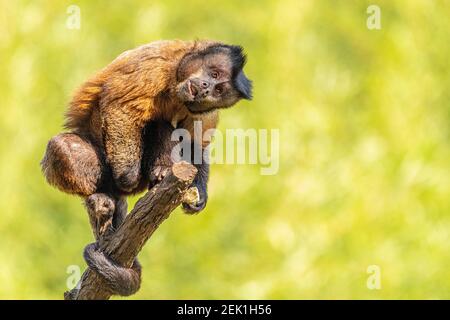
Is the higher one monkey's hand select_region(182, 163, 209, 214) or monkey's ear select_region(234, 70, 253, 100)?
monkey's ear select_region(234, 70, 253, 100)

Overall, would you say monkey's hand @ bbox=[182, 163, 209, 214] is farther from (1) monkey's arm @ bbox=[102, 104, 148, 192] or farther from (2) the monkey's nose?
(2) the monkey's nose

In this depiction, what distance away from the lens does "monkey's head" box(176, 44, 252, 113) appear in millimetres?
9344

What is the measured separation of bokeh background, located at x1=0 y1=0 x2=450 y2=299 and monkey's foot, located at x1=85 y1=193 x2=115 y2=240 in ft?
23.1

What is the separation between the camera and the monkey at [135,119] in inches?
362

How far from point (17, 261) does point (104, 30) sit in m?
4.09

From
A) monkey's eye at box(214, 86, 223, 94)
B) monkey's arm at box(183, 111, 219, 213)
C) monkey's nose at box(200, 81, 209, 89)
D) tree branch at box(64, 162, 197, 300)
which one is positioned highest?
monkey's eye at box(214, 86, 223, 94)

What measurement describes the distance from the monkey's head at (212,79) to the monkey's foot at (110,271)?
1.64m

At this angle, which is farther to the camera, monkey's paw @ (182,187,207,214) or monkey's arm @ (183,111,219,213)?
monkey's arm @ (183,111,219,213)

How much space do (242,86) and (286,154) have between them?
7745 mm

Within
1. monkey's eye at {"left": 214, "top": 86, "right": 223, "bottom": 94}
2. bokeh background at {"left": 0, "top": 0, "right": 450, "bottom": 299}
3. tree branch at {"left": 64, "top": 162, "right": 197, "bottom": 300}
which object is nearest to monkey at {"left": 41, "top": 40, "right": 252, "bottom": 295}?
monkey's eye at {"left": 214, "top": 86, "right": 223, "bottom": 94}

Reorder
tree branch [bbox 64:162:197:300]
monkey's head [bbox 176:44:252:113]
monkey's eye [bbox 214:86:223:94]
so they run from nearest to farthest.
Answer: tree branch [bbox 64:162:197:300]
monkey's head [bbox 176:44:252:113]
monkey's eye [bbox 214:86:223:94]

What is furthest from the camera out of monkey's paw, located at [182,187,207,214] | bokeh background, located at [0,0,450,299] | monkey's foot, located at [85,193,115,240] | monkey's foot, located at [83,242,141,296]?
bokeh background, located at [0,0,450,299]

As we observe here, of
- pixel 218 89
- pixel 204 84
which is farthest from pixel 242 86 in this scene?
pixel 204 84
